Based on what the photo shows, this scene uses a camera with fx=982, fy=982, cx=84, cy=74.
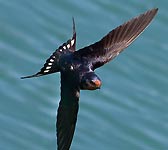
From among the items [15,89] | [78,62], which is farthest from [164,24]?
[78,62]

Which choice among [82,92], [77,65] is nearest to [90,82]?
[77,65]

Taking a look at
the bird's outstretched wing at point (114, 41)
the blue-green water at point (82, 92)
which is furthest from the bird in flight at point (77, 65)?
the blue-green water at point (82, 92)

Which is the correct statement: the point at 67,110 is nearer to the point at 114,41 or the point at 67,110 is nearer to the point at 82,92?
the point at 114,41

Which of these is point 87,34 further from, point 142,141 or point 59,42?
point 142,141

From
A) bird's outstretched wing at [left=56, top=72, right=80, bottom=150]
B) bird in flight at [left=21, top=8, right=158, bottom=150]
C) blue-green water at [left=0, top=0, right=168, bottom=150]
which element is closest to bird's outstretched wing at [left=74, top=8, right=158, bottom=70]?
bird in flight at [left=21, top=8, right=158, bottom=150]

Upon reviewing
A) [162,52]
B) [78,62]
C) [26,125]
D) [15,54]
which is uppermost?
[162,52]

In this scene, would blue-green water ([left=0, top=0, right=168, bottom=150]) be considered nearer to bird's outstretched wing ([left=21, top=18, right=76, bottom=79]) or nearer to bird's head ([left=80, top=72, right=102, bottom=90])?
bird's outstretched wing ([left=21, top=18, right=76, bottom=79])

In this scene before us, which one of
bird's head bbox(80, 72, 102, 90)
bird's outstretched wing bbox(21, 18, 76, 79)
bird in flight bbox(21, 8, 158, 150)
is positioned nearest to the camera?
bird's head bbox(80, 72, 102, 90)
